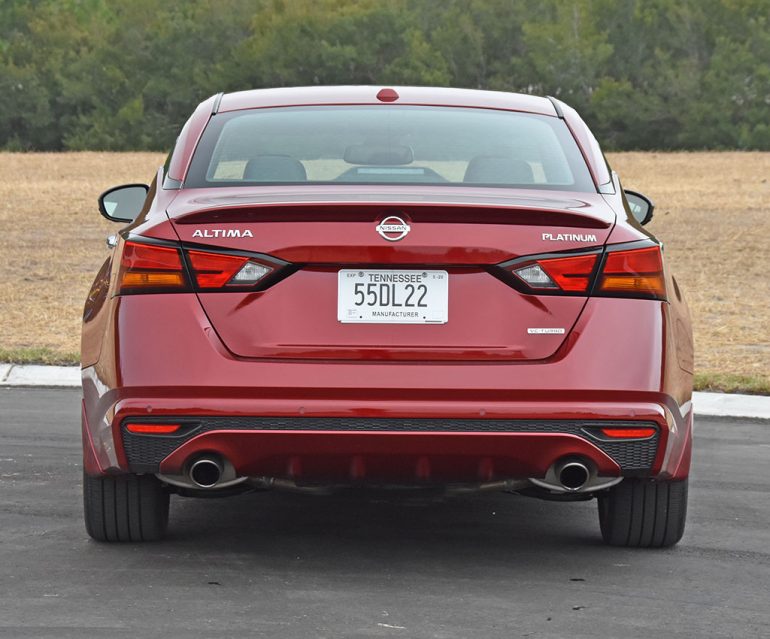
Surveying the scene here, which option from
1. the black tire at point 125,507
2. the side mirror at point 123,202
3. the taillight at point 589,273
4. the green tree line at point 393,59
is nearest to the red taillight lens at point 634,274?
the taillight at point 589,273

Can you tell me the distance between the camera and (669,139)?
93.7 metres

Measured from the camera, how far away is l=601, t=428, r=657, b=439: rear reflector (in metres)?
4.65

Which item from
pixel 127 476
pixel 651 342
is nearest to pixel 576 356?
pixel 651 342

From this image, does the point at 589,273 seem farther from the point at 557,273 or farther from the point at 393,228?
the point at 393,228

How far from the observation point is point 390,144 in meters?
5.61

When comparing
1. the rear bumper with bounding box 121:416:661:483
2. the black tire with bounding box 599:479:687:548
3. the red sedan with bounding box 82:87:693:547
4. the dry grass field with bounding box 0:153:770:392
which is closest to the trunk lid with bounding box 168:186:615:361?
the red sedan with bounding box 82:87:693:547

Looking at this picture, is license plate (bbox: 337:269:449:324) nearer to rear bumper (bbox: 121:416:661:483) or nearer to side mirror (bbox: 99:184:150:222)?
rear bumper (bbox: 121:416:661:483)

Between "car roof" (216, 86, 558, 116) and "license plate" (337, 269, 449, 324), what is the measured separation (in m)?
1.34

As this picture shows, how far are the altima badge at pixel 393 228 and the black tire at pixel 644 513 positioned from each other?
1.21 metres

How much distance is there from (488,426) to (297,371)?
58 cm

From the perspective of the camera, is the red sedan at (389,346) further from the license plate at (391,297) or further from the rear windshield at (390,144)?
the rear windshield at (390,144)

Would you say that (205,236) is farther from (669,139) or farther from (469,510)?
(669,139)

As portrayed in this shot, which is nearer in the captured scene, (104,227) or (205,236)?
(205,236)

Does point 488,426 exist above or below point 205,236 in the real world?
below
